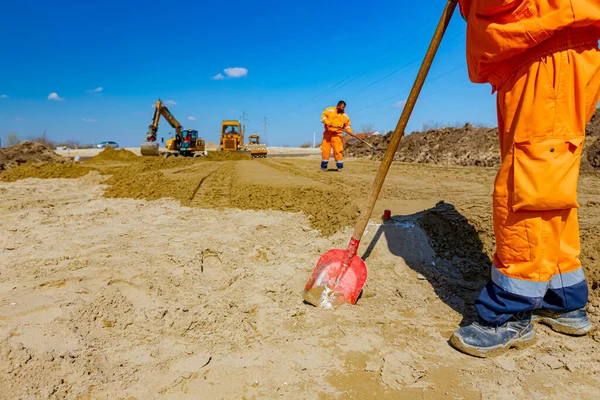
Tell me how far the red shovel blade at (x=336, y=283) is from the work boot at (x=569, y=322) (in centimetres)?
101

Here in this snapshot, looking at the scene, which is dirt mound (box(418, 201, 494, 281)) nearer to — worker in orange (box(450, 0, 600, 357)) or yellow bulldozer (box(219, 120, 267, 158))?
worker in orange (box(450, 0, 600, 357))

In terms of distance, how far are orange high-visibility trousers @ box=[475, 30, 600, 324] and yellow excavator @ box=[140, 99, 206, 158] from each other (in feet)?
63.4

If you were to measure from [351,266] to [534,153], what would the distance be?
1.22 meters

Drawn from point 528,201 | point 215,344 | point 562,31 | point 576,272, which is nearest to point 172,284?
point 215,344

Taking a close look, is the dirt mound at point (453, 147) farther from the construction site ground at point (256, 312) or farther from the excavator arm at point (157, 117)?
the excavator arm at point (157, 117)

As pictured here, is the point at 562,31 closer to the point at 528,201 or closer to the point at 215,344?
the point at 528,201

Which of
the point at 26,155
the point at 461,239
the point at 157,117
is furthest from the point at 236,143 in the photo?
the point at 461,239

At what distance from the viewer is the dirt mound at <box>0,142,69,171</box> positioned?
1248 cm

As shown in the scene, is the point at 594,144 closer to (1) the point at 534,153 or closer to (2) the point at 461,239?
(2) the point at 461,239

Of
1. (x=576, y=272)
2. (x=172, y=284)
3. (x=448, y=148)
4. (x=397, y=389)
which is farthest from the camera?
(x=448, y=148)

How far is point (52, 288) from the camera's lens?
2260 millimetres

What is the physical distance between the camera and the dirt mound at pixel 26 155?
12484 millimetres

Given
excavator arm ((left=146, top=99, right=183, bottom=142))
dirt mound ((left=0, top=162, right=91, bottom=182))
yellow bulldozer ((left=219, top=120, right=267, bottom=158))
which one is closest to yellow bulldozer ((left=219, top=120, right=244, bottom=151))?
yellow bulldozer ((left=219, top=120, right=267, bottom=158))

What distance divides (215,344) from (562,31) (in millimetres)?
2171
